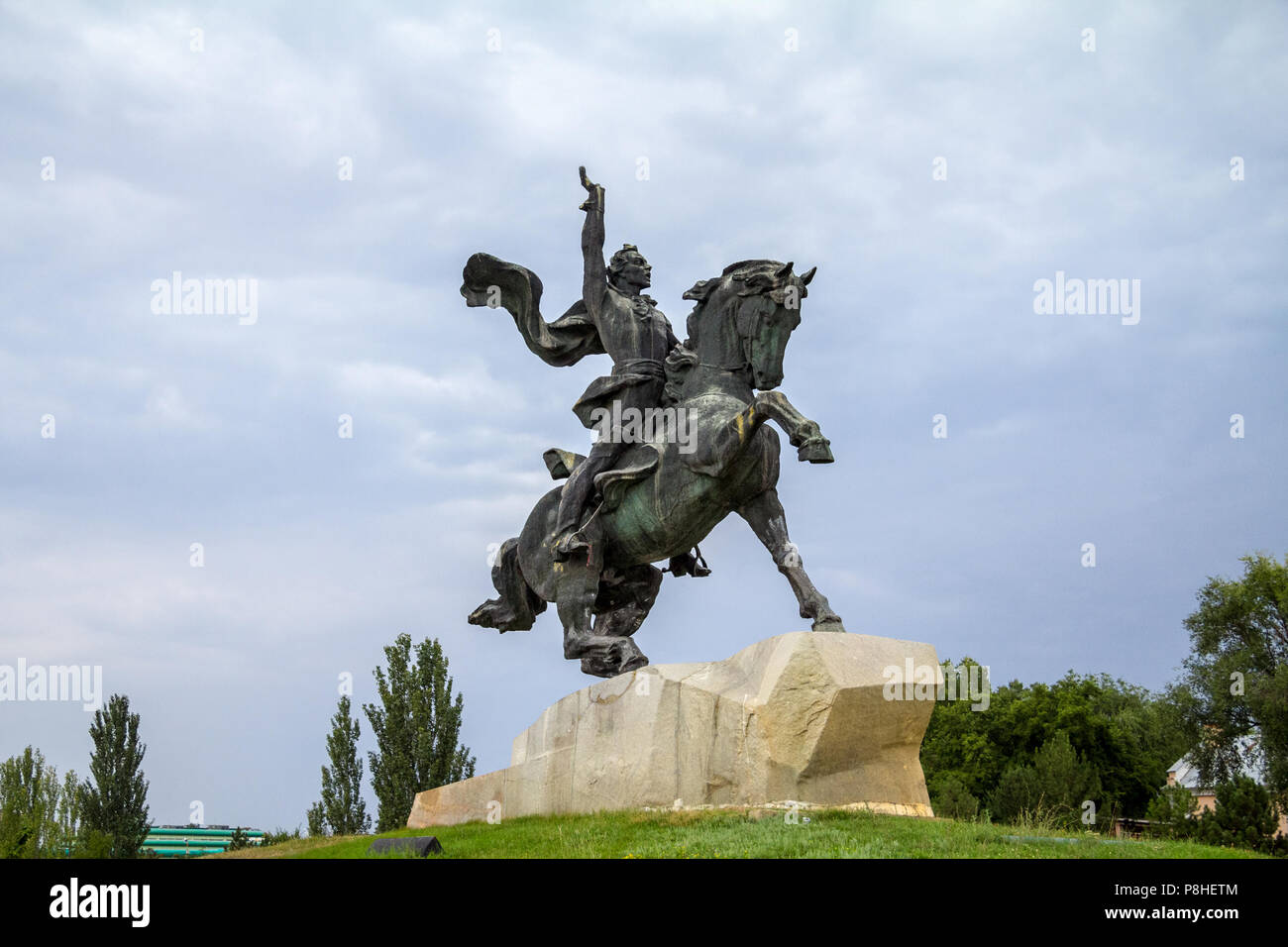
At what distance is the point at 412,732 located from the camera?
20859 mm

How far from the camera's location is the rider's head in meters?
14.0

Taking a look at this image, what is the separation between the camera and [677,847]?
884cm

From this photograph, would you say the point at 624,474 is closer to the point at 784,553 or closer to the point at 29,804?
the point at 784,553

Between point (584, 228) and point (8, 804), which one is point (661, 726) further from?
point (8, 804)

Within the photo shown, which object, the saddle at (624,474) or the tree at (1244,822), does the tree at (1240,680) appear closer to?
the tree at (1244,822)

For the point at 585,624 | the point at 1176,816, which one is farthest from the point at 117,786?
the point at 1176,816

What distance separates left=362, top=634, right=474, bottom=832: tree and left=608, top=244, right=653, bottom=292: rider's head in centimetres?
938

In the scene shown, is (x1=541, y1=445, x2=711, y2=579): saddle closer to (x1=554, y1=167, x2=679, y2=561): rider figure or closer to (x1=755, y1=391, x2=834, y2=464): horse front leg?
(x1=554, y1=167, x2=679, y2=561): rider figure

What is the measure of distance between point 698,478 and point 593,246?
3.04 metres

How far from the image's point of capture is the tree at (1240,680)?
104 ft

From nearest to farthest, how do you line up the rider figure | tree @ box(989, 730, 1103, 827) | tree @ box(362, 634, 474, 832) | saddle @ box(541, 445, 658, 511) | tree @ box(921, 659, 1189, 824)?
saddle @ box(541, 445, 658, 511), the rider figure, tree @ box(362, 634, 474, 832), tree @ box(989, 730, 1103, 827), tree @ box(921, 659, 1189, 824)

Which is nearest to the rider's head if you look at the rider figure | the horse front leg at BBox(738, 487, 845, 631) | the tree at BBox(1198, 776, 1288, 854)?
the rider figure

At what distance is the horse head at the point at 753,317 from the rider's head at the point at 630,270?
1.53m
